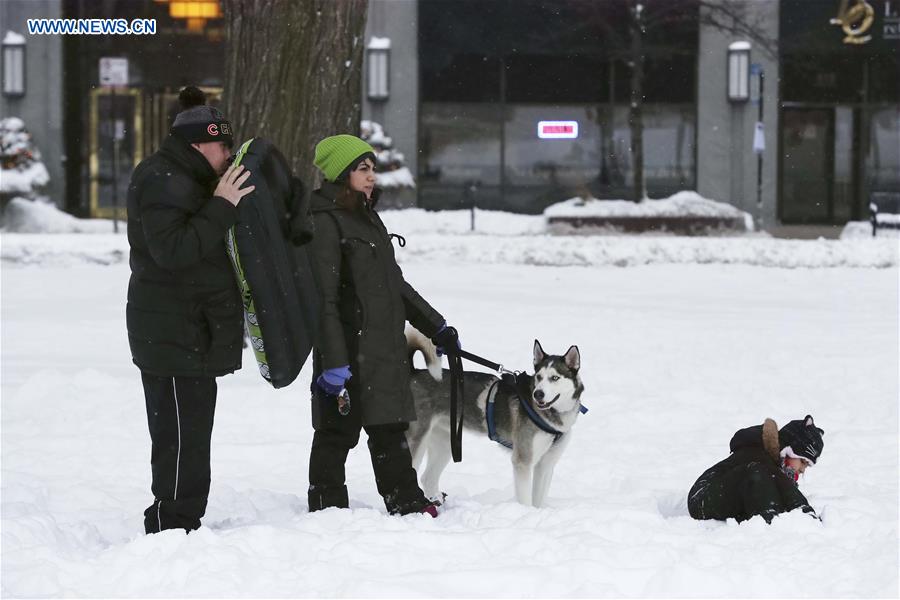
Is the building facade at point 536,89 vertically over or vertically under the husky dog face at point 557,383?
over

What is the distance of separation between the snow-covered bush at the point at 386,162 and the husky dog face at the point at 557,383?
760 inches

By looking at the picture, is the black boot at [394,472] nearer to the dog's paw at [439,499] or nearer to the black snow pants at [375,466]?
the black snow pants at [375,466]

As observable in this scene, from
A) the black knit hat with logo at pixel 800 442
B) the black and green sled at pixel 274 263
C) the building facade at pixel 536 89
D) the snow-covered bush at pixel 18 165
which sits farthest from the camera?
the building facade at pixel 536 89

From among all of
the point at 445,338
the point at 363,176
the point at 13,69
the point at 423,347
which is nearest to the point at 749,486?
the point at 445,338

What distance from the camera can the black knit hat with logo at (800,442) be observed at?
5922mm

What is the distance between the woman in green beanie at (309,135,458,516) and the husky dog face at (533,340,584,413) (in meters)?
0.70

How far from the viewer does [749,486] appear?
18.6 ft

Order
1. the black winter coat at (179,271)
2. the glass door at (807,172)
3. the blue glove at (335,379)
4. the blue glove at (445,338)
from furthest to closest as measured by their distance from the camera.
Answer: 1. the glass door at (807,172)
2. the blue glove at (445,338)
3. the blue glove at (335,379)
4. the black winter coat at (179,271)

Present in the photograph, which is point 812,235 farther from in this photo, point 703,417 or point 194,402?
point 194,402

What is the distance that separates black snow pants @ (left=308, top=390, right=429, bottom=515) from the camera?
582 cm

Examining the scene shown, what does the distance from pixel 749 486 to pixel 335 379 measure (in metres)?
1.83

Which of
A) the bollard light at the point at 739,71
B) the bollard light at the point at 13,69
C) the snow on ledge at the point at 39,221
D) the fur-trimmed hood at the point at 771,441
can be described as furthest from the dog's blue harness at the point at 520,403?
the bollard light at the point at 13,69

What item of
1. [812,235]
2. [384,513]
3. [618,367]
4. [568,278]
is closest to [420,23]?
[812,235]

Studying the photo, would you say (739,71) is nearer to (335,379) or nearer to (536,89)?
(536,89)
